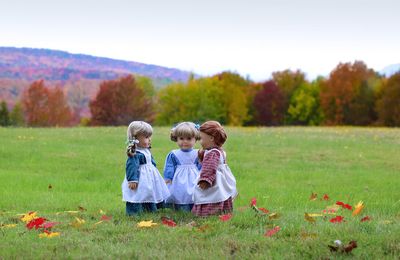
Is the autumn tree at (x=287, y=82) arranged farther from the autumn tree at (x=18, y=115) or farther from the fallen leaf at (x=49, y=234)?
the fallen leaf at (x=49, y=234)

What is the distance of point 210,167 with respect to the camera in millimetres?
6586

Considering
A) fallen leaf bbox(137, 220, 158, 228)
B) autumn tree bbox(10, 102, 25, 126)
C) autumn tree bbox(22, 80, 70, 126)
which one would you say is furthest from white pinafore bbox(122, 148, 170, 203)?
autumn tree bbox(22, 80, 70, 126)

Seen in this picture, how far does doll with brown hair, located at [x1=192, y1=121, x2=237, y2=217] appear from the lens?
661 centimetres

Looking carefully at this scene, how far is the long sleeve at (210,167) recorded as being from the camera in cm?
654

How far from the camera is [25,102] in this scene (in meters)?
75.3

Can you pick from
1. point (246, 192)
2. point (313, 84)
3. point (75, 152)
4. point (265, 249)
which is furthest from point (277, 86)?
point (265, 249)

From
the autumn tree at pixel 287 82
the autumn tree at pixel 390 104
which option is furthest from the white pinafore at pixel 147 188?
the autumn tree at pixel 287 82

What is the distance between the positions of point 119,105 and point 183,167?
208 feet

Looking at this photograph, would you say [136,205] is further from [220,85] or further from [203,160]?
[220,85]

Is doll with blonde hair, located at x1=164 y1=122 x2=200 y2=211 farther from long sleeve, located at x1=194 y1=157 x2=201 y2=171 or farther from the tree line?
the tree line

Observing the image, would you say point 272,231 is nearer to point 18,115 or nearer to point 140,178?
point 140,178

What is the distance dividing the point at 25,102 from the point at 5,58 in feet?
106

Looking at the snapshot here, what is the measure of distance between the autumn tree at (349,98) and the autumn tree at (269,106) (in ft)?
17.5

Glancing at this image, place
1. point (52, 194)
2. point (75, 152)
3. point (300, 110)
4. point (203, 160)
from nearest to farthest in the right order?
point (203, 160)
point (52, 194)
point (75, 152)
point (300, 110)
